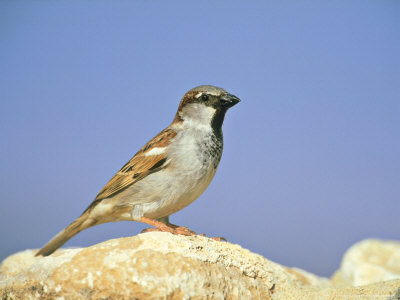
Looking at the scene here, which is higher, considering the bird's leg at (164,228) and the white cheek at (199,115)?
the white cheek at (199,115)

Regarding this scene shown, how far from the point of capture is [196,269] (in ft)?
12.9

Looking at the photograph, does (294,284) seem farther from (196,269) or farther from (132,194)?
(132,194)

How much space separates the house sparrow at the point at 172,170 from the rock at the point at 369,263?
12.7ft

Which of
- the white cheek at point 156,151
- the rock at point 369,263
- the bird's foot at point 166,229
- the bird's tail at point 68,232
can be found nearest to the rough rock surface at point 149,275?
the bird's foot at point 166,229

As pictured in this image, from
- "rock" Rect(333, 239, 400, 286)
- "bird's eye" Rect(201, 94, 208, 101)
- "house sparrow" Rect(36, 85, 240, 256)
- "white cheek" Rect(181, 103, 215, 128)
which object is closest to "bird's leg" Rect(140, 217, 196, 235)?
"house sparrow" Rect(36, 85, 240, 256)

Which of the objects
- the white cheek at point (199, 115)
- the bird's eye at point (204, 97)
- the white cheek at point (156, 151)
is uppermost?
the bird's eye at point (204, 97)

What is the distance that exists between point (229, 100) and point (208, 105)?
27 centimetres

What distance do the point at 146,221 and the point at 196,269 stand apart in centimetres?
130

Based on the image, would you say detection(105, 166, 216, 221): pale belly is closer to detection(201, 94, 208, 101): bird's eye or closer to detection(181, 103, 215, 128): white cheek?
detection(181, 103, 215, 128): white cheek

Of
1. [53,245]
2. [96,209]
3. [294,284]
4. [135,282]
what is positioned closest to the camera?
[135,282]

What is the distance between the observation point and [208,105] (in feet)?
17.6

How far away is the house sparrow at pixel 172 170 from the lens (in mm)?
5012

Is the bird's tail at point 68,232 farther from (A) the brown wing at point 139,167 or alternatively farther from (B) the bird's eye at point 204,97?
(B) the bird's eye at point 204,97

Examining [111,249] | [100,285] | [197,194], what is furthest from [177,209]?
[100,285]
